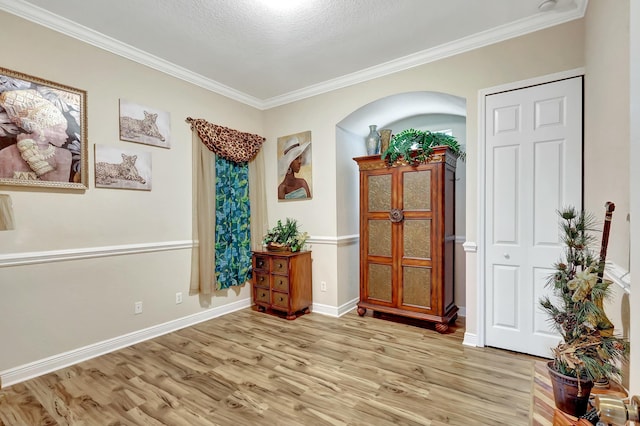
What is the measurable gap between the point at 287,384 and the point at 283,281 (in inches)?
58.6

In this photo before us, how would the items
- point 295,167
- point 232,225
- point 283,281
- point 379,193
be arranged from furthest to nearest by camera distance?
point 295,167, point 232,225, point 283,281, point 379,193

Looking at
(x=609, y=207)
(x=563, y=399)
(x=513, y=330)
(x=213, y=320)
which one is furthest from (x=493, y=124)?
(x=213, y=320)

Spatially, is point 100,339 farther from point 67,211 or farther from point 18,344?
point 67,211

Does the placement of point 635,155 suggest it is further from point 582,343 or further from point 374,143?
point 374,143

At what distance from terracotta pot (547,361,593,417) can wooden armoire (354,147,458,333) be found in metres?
2.00

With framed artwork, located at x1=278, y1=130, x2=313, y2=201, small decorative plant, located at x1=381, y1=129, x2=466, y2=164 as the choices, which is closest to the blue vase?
small decorative plant, located at x1=381, y1=129, x2=466, y2=164

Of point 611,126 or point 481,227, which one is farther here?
point 481,227

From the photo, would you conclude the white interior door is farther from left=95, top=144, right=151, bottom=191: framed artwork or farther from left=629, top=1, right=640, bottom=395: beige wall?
left=95, top=144, right=151, bottom=191: framed artwork

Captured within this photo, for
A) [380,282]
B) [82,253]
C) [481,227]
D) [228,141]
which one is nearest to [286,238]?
[380,282]

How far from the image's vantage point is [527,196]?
8.61ft

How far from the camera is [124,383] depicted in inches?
90.1

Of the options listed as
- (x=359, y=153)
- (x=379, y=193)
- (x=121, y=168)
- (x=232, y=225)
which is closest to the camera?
(x=121, y=168)

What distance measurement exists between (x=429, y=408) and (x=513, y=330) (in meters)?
1.26

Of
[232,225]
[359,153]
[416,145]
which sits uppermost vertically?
[359,153]
